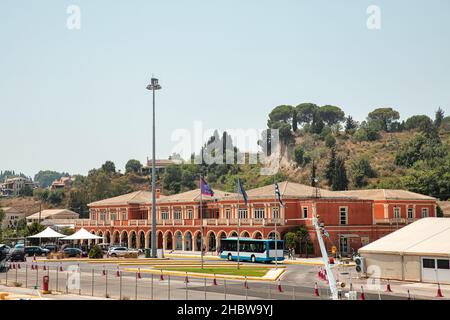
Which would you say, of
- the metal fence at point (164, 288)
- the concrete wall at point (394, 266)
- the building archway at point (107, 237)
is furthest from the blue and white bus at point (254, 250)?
the building archway at point (107, 237)

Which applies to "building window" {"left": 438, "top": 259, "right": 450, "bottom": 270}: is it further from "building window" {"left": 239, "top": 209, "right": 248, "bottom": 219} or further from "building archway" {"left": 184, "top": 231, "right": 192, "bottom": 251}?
"building archway" {"left": 184, "top": 231, "right": 192, "bottom": 251}

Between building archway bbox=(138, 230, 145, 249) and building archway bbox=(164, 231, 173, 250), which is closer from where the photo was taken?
building archway bbox=(164, 231, 173, 250)

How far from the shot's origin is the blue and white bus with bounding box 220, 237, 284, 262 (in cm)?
6344

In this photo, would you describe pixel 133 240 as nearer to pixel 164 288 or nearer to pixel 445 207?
pixel 445 207

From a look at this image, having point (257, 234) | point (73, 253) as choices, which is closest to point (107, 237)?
point (73, 253)

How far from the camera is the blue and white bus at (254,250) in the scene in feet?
208

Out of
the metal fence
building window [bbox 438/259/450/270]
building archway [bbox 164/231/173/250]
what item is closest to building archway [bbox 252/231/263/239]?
building archway [bbox 164/231/173/250]

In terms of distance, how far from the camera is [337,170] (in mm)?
143250

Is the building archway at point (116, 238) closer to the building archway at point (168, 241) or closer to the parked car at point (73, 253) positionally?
the building archway at point (168, 241)
